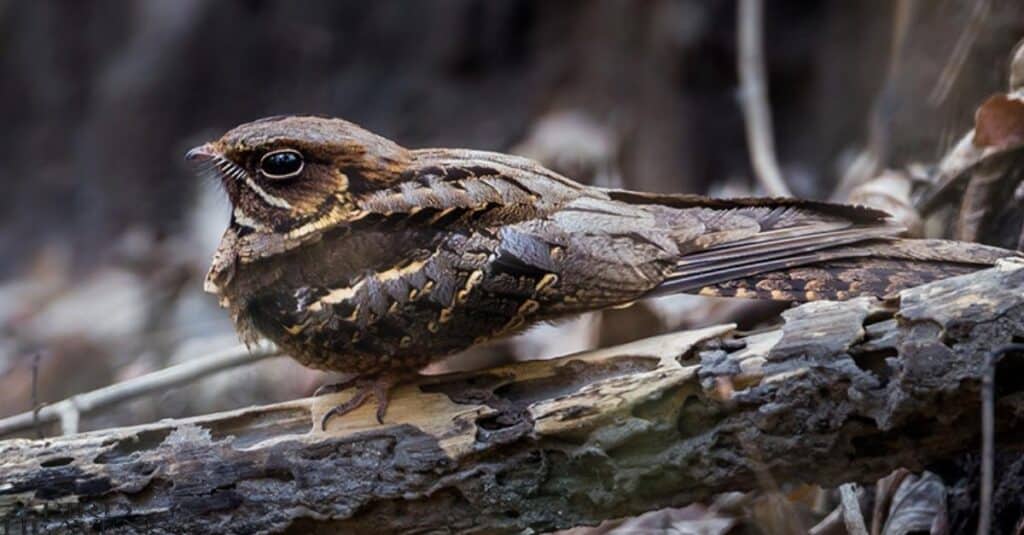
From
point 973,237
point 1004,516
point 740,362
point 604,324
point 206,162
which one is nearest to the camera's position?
point 740,362

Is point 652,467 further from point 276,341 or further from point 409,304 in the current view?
point 276,341

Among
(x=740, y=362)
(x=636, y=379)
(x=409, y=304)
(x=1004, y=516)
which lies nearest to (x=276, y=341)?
(x=409, y=304)

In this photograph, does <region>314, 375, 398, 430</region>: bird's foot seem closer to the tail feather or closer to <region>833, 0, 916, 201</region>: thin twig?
the tail feather

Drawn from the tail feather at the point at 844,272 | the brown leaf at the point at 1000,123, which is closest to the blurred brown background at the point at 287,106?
the brown leaf at the point at 1000,123

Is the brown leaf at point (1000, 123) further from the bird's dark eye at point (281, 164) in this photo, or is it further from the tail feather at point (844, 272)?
the bird's dark eye at point (281, 164)

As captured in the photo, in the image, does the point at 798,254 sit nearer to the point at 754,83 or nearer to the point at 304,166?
the point at 304,166

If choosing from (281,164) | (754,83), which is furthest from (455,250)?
(754,83)
